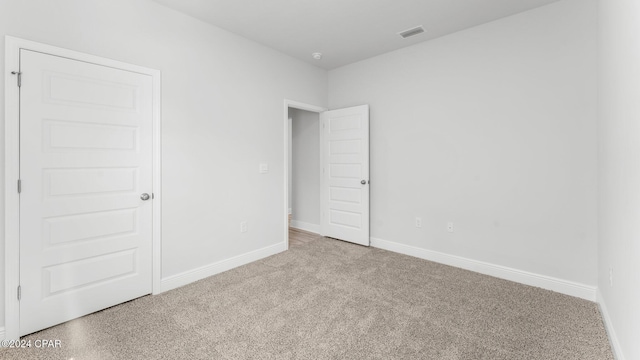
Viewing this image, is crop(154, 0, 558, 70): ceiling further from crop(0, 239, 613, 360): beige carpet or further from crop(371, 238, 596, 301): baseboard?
crop(0, 239, 613, 360): beige carpet

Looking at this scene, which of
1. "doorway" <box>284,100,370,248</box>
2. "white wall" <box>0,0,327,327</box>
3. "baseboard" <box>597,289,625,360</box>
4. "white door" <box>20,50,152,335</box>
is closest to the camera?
"baseboard" <box>597,289,625,360</box>

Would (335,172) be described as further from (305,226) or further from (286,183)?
(305,226)

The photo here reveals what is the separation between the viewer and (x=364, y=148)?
3.97 m

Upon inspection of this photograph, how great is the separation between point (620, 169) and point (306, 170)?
386cm

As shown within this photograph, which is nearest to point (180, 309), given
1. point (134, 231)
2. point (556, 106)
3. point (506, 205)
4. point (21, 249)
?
point (134, 231)

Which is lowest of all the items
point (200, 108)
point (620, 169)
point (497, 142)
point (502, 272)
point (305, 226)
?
point (502, 272)

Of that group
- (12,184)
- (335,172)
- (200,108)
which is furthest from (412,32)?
(12,184)

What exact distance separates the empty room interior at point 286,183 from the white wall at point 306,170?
791mm

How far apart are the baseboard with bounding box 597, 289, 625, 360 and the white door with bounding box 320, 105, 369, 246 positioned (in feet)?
7.76

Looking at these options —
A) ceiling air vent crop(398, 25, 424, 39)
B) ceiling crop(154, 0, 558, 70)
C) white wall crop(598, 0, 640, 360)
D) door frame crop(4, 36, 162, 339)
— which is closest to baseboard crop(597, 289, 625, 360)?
white wall crop(598, 0, 640, 360)

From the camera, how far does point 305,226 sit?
498 centimetres

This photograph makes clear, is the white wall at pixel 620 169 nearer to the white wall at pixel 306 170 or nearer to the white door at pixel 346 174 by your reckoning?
the white door at pixel 346 174

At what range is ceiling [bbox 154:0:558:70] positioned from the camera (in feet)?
8.56

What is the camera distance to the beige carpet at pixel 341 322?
178 cm
